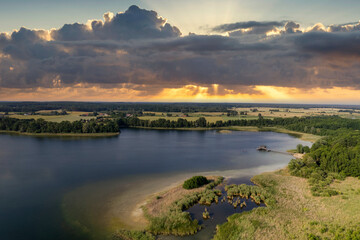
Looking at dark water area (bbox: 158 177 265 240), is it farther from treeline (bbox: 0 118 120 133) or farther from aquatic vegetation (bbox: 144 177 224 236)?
treeline (bbox: 0 118 120 133)

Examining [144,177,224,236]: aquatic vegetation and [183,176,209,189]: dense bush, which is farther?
[183,176,209,189]: dense bush

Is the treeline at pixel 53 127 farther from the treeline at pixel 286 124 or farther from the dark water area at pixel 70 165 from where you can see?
the treeline at pixel 286 124

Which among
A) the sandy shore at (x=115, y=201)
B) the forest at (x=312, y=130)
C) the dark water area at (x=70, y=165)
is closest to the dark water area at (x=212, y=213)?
the dark water area at (x=70, y=165)

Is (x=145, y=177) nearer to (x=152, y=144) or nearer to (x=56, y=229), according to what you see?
(x=56, y=229)

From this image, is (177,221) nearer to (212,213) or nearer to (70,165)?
(212,213)

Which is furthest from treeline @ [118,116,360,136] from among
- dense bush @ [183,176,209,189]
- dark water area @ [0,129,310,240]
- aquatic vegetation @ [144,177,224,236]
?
aquatic vegetation @ [144,177,224,236]

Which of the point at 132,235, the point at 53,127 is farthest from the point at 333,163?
the point at 53,127
